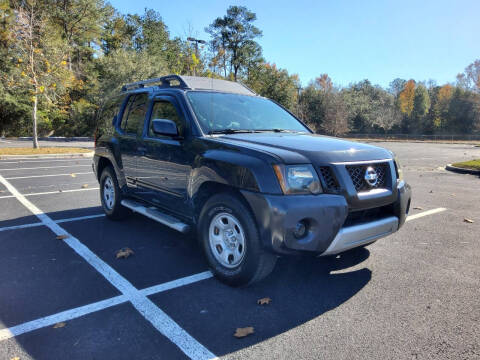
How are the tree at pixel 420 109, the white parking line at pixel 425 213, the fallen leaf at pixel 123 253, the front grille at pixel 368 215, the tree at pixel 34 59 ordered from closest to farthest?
1. the front grille at pixel 368 215
2. the fallen leaf at pixel 123 253
3. the white parking line at pixel 425 213
4. the tree at pixel 34 59
5. the tree at pixel 420 109

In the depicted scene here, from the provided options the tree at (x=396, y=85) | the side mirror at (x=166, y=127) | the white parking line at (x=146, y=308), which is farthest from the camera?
the tree at (x=396, y=85)

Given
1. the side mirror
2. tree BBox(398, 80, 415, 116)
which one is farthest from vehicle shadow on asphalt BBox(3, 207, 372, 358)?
tree BBox(398, 80, 415, 116)

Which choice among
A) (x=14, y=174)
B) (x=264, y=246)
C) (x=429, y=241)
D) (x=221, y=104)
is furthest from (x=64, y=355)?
(x=14, y=174)

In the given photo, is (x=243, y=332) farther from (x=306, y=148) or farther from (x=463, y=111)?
(x=463, y=111)

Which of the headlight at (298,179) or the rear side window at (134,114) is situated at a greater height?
the rear side window at (134,114)

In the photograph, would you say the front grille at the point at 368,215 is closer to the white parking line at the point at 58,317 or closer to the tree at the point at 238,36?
the white parking line at the point at 58,317

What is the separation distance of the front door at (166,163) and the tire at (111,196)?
2.71 ft

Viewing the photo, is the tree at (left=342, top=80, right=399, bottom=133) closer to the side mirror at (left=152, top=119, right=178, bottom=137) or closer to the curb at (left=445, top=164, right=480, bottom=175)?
the curb at (left=445, top=164, right=480, bottom=175)

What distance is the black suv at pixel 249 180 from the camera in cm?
291

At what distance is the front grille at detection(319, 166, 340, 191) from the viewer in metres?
3.03

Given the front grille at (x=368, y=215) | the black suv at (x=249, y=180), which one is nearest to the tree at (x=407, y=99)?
the black suv at (x=249, y=180)

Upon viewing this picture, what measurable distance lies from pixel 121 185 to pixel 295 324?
349 cm

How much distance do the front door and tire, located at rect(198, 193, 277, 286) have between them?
52 centimetres

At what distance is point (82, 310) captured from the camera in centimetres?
294
